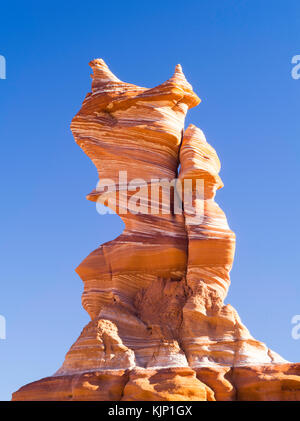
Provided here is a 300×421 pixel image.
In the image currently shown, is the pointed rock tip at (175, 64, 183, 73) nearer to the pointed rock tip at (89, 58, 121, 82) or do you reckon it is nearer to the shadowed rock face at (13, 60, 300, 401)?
the shadowed rock face at (13, 60, 300, 401)

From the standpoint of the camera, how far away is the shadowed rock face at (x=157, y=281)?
109 feet

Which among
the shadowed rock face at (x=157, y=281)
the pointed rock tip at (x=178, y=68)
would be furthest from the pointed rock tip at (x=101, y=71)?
the pointed rock tip at (x=178, y=68)

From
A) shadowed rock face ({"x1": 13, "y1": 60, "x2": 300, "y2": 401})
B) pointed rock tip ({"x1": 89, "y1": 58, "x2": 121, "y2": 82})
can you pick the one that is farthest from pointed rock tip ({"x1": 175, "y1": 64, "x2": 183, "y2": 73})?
pointed rock tip ({"x1": 89, "y1": 58, "x2": 121, "y2": 82})

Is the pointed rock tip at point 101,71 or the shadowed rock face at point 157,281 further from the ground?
the pointed rock tip at point 101,71

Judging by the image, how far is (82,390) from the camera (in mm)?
32938

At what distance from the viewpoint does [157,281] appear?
1465 inches

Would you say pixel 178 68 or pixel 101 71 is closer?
pixel 178 68

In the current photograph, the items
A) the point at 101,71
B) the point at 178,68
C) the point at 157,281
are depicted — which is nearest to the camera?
the point at 157,281

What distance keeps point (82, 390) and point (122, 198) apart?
8.73m

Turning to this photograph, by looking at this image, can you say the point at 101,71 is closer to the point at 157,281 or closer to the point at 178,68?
the point at 178,68

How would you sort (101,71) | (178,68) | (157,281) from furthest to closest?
(101,71)
(178,68)
(157,281)

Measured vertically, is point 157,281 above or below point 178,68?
below

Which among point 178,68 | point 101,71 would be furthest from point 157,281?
point 101,71

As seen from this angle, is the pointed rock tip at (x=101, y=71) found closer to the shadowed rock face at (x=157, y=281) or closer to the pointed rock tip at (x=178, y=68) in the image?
the shadowed rock face at (x=157, y=281)
